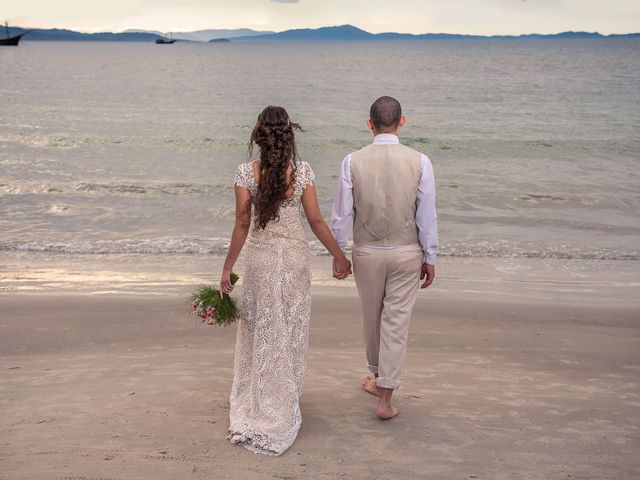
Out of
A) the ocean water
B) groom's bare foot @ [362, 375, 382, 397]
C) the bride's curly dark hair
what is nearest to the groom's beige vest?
the bride's curly dark hair

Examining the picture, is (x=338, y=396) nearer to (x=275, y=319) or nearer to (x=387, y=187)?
(x=275, y=319)

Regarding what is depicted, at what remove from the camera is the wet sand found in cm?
390

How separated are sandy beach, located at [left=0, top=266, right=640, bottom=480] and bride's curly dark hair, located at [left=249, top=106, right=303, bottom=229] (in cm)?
126

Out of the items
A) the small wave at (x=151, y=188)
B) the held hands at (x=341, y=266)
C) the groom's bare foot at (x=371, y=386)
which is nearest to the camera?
the held hands at (x=341, y=266)

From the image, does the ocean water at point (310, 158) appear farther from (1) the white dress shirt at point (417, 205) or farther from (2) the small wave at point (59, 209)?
(1) the white dress shirt at point (417, 205)

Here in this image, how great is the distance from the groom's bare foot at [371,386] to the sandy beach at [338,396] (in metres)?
0.07

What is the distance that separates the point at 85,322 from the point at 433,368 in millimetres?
3120

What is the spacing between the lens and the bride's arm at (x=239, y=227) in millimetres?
4059

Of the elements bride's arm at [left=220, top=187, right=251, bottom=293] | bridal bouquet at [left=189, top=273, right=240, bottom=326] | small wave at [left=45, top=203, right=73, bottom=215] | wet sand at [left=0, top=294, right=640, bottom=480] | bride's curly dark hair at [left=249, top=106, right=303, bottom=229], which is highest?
bride's curly dark hair at [left=249, top=106, right=303, bottom=229]

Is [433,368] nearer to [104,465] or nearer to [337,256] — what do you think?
[337,256]

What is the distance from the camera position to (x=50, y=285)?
8305mm

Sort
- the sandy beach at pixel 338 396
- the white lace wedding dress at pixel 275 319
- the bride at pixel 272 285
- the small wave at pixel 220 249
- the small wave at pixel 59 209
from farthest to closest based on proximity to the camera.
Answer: the small wave at pixel 59 209 → the small wave at pixel 220 249 → the white lace wedding dress at pixel 275 319 → the bride at pixel 272 285 → the sandy beach at pixel 338 396

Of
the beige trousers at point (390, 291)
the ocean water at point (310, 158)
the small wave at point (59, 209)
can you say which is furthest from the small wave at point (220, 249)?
the beige trousers at point (390, 291)

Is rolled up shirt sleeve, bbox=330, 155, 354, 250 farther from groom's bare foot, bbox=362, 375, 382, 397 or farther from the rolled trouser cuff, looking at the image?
groom's bare foot, bbox=362, 375, 382, 397
